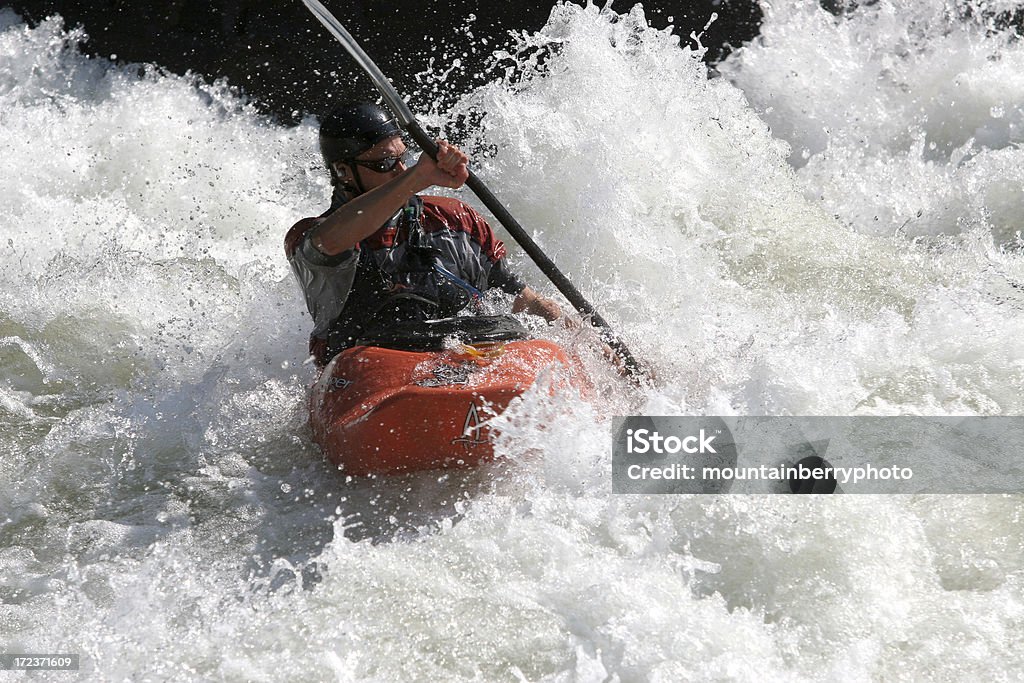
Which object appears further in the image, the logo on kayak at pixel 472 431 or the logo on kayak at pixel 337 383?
the logo on kayak at pixel 337 383

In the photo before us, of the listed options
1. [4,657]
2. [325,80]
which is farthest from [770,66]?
[4,657]

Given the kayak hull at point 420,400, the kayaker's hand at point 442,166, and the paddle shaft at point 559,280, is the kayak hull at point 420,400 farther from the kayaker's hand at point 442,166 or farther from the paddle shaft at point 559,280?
the kayaker's hand at point 442,166

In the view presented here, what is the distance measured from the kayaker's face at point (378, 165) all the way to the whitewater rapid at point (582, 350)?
951mm

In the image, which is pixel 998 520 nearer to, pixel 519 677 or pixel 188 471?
pixel 519 677

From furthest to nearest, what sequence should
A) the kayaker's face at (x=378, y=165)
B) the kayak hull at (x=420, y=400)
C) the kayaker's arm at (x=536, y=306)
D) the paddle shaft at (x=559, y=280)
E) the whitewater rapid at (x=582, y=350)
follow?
1. the kayaker's arm at (x=536, y=306)
2. the paddle shaft at (x=559, y=280)
3. the kayaker's face at (x=378, y=165)
4. the kayak hull at (x=420, y=400)
5. the whitewater rapid at (x=582, y=350)

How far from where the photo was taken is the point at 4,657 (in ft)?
9.34

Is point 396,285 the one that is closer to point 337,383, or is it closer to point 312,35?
point 337,383

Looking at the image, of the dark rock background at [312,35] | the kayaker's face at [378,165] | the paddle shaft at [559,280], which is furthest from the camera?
the dark rock background at [312,35]

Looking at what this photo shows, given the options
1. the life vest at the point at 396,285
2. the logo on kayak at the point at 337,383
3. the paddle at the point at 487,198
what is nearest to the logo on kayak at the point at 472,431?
the logo on kayak at the point at 337,383

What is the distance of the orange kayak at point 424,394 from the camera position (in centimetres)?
316

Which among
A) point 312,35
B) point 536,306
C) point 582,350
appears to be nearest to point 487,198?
point 536,306

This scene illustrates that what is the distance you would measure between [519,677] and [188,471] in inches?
62.5

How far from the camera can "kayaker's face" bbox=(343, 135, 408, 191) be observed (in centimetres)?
345

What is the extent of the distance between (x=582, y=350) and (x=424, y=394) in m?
0.72
